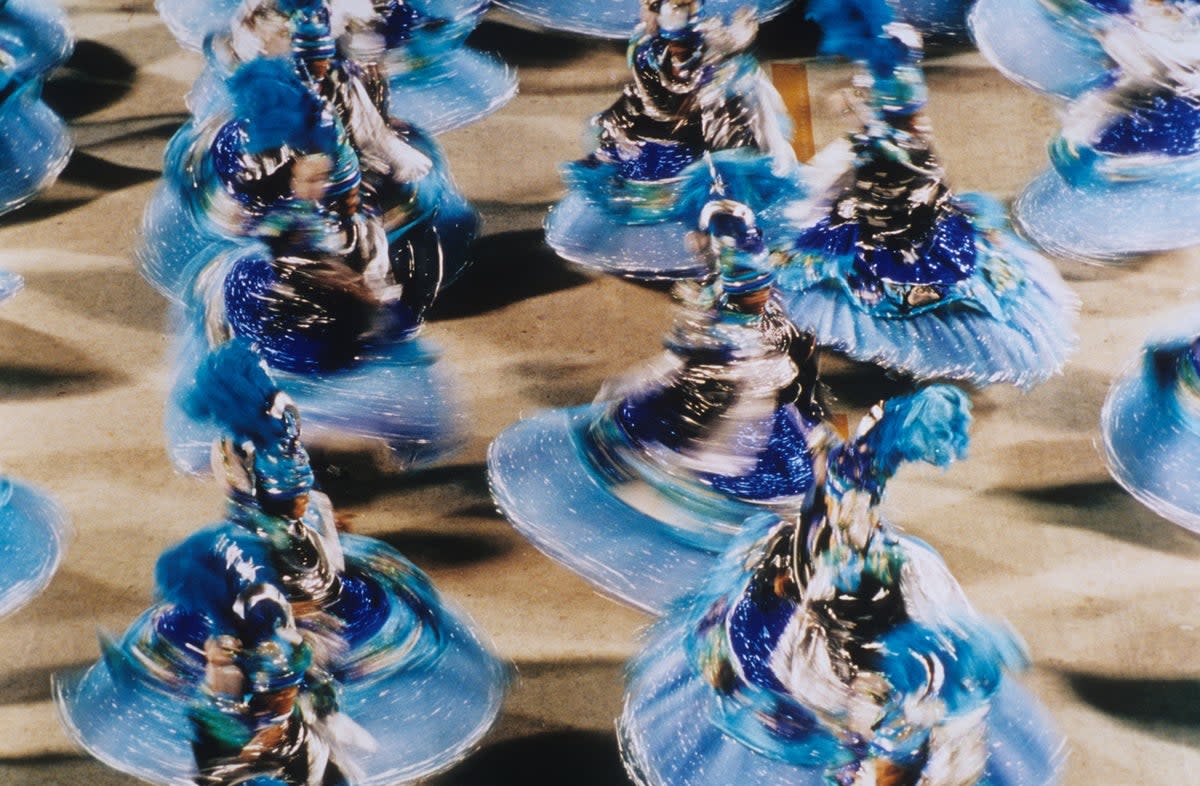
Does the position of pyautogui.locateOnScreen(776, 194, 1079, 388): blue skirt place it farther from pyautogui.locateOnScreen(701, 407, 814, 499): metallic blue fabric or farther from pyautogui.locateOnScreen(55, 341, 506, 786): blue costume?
pyautogui.locateOnScreen(55, 341, 506, 786): blue costume

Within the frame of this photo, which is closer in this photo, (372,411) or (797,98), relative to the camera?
(372,411)

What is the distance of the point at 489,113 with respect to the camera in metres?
3.39

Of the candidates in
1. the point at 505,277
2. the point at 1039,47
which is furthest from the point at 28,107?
the point at 1039,47

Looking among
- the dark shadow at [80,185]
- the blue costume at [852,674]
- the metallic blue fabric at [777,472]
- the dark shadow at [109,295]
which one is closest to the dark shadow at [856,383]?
the metallic blue fabric at [777,472]

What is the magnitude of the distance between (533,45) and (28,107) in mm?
993

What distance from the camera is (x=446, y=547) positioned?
8.39 feet

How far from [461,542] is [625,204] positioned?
31.9 inches

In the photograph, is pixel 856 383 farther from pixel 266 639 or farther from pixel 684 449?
pixel 266 639

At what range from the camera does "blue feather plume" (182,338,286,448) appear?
228 cm

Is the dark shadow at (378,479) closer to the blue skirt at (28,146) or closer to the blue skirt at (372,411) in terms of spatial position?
the blue skirt at (372,411)

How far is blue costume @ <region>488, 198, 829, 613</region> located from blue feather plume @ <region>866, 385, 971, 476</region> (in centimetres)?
39

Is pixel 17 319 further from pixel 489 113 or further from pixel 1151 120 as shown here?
pixel 1151 120

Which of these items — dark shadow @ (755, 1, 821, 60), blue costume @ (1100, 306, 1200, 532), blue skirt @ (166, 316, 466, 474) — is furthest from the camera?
dark shadow @ (755, 1, 821, 60)

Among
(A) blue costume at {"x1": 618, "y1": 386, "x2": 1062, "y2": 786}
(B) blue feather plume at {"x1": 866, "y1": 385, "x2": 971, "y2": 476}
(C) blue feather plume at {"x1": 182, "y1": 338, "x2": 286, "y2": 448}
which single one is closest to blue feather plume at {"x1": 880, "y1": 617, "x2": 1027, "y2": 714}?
(A) blue costume at {"x1": 618, "y1": 386, "x2": 1062, "y2": 786}
